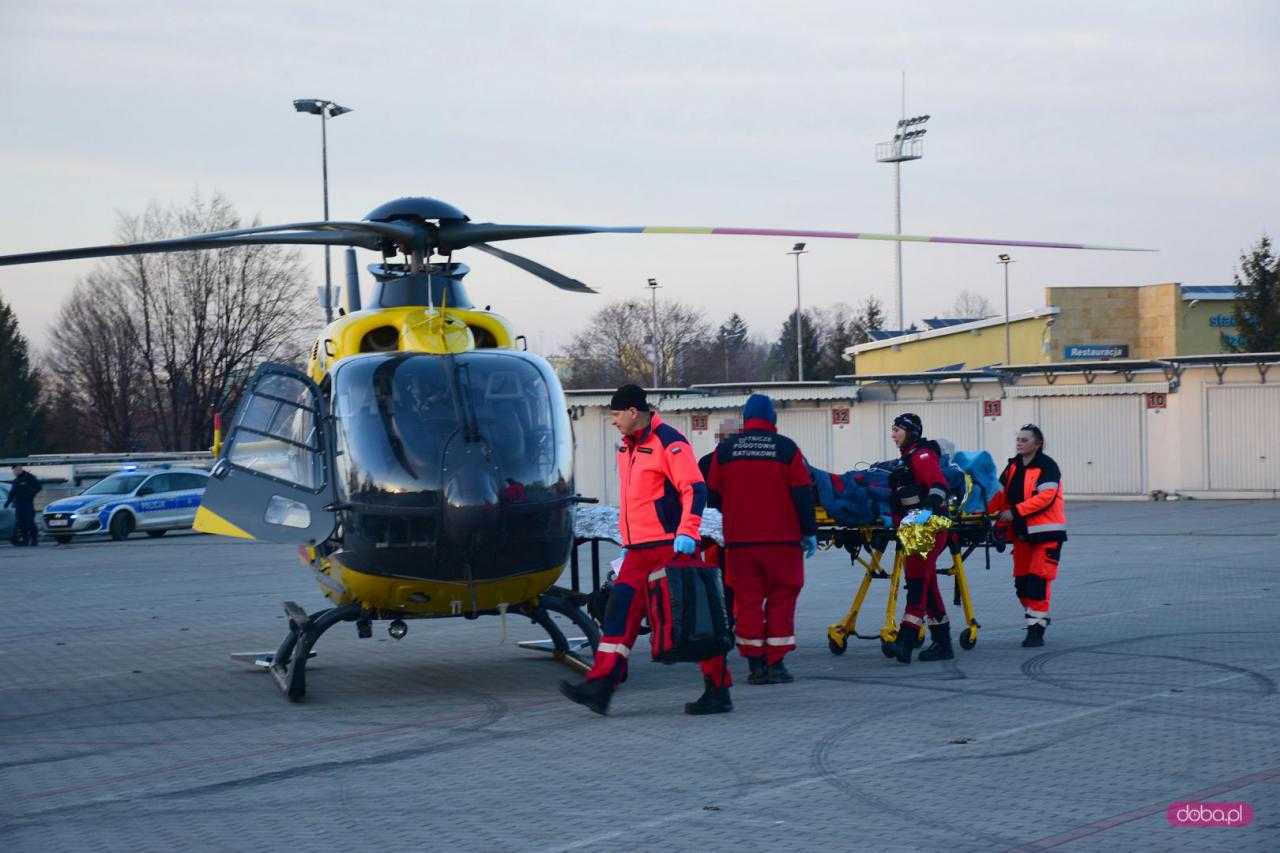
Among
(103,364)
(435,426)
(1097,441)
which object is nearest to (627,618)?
(435,426)

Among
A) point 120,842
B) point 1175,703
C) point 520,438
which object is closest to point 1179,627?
point 1175,703

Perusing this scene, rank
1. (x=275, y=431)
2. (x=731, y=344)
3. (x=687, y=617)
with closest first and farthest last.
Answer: (x=687, y=617), (x=275, y=431), (x=731, y=344)

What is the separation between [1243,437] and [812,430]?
1178cm

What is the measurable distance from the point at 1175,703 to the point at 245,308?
2214 inches

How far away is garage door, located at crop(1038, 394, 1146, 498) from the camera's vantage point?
35.7 meters

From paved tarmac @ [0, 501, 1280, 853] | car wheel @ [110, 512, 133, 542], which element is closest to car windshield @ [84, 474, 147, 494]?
→ car wheel @ [110, 512, 133, 542]

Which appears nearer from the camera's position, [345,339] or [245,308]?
[345,339]

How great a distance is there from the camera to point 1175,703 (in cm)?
877

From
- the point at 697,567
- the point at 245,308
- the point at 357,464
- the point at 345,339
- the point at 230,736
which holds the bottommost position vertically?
the point at 230,736

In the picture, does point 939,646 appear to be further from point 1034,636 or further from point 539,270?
point 539,270

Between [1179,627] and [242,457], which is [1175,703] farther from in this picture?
[242,457]

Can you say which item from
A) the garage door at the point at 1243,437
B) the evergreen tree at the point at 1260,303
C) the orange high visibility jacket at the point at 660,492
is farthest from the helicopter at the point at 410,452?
the evergreen tree at the point at 1260,303

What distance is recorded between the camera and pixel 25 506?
103ft

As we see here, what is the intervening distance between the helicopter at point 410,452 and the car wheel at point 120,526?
23.7 m
